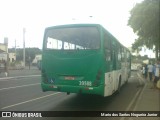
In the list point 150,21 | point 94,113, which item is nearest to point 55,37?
point 94,113

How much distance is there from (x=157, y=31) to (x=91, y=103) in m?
14.0

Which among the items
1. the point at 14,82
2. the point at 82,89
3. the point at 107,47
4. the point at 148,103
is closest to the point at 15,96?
the point at 82,89

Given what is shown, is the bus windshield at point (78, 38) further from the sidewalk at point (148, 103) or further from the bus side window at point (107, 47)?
the sidewalk at point (148, 103)

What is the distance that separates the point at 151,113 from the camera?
5.76m

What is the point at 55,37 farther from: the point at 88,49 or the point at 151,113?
the point at 151,113

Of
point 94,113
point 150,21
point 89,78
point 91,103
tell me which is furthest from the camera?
point 150,21

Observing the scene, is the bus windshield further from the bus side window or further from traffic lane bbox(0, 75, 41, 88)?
traffic lane bbox(0, 75, 41, 88)

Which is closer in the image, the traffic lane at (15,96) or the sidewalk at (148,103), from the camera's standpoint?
the sidewalk at (148,103)

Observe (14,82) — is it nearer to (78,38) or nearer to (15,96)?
(15,96)

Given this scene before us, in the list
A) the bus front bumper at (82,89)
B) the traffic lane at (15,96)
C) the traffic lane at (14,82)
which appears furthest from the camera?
the traffic lane at (14,82)

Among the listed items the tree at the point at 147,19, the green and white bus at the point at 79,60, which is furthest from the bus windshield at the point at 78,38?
the tree at the point at 147,19

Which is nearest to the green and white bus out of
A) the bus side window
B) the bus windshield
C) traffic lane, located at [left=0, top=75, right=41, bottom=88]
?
the bus windshield

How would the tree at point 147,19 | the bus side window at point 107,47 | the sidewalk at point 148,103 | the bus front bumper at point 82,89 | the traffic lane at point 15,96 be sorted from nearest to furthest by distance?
the bus front bumper at point 82,89 → the sidewalk at point 148,103 → the bus side window at point 107,47 → the traffic lane at point 15,96 → the tree at point 147,19

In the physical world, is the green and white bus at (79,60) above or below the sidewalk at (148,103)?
above
